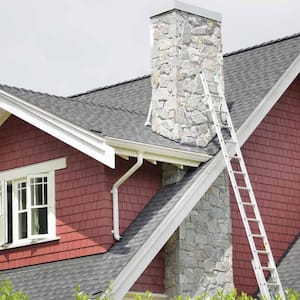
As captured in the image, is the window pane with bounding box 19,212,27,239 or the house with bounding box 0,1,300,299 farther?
the window pane with bounding box 19,212,27,239

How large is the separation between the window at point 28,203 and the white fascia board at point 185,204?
2.43 metres

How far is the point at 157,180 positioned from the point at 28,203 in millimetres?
2429

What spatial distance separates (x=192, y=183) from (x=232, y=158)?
4.20 ft

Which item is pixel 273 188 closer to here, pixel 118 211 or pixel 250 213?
pixel 250 213

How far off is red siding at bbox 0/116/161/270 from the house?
0.08ft

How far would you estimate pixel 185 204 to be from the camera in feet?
60.2

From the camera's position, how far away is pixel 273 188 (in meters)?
20.9

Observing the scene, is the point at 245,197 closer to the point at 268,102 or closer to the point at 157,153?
the point at 268,102

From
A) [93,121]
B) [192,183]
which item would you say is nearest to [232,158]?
[192,183]

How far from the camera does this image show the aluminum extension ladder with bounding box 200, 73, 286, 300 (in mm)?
18594

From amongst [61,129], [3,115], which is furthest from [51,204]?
[3,115]

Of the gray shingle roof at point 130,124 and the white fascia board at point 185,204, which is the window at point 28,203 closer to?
the gray shingle roof at point 130,124

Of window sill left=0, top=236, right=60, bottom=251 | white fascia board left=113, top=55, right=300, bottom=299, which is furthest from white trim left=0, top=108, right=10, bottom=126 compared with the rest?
white fascia board left=113, top=55, right=300, bottom=299

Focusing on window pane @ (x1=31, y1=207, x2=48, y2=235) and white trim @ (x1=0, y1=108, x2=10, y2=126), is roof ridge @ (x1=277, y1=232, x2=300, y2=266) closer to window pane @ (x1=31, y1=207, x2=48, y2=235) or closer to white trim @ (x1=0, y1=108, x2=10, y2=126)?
window pane @ (x1=31, y1=207, x2=48, y2=235)
